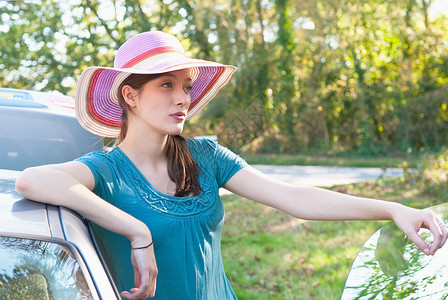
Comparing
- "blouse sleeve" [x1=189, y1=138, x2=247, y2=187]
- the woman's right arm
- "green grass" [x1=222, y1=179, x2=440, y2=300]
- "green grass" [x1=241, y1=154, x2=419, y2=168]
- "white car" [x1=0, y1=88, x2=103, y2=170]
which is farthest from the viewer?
"green grass" [x1=241, y1=154, x2=419, y2=168]

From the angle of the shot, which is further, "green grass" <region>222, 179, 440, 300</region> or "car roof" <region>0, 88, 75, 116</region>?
"green grass" <region>222, 179, 440, 300</region>

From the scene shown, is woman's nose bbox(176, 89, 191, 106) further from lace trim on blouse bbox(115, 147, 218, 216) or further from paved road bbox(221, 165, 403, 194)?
A: paved road bbox(221, 165, 403, 194)

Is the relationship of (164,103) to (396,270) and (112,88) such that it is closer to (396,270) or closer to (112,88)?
(112,88)

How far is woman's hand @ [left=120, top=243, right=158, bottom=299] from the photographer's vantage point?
1676 millimetres

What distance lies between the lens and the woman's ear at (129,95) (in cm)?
215

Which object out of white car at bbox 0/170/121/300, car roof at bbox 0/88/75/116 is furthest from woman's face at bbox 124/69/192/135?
car roof at bbox 0/88/75/116

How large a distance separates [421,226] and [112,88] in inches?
49.5

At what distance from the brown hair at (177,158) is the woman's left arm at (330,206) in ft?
0.62

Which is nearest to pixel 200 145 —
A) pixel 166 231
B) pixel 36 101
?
pixel 166 231

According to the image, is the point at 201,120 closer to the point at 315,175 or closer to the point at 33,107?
the point at 315,175

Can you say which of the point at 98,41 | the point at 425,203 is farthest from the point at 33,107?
the point at 98,41

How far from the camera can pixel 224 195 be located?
32.8 ft

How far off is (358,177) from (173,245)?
12122 mm

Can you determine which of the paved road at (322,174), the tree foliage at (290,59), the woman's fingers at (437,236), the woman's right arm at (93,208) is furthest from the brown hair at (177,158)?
the tree foliage at (290,59)
